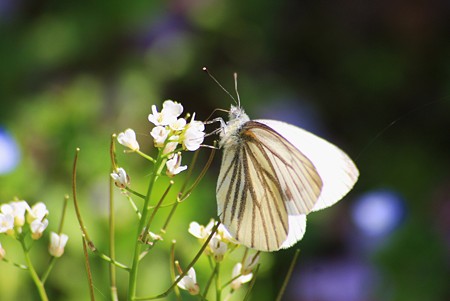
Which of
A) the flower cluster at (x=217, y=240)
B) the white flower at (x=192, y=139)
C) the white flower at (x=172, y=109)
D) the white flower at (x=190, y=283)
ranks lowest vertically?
the white flower at (x=190, y=283)

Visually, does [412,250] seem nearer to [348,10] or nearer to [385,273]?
[385,273]

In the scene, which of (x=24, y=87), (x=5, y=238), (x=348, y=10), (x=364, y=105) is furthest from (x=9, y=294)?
(x=348, y=10)

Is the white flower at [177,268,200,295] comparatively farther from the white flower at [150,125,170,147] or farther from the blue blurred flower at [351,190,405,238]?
the blue blurred flower at [351,190,405,238]

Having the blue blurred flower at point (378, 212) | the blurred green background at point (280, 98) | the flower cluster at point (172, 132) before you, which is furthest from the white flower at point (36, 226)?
the blue blurred flower at point (378, 212)

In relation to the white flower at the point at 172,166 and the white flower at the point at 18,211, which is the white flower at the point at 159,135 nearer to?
the white flower at the point at 172,166

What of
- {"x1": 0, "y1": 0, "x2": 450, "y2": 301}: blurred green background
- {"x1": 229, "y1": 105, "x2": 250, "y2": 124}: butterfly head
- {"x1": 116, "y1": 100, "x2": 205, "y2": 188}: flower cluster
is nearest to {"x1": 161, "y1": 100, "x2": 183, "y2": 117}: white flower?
{"x1": 116, "y1": 100, "x2": 205, "y2": 188}: flower cluster

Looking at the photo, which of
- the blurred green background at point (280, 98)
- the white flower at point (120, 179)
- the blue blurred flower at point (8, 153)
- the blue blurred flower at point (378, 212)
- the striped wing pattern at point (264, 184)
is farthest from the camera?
the blue blurred flower at point (378, 212)
